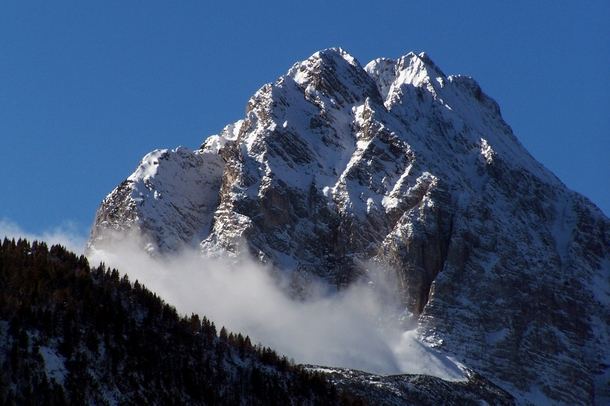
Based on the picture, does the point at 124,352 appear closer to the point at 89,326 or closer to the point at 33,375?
the point at 89,326

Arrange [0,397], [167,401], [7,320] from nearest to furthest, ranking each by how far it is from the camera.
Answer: [0,397] → [7,320] → [167,401]

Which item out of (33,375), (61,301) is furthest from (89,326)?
(33,375)

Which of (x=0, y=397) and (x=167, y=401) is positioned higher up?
(x=167, y=401)

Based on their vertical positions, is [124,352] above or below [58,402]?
above

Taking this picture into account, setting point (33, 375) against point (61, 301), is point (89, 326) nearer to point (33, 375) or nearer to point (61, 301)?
point (61, 301)

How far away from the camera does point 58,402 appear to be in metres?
180

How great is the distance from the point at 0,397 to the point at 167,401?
30.2m

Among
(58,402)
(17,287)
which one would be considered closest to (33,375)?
(58,402)

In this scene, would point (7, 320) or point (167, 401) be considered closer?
point (7, 320)

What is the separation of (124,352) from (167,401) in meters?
7.49

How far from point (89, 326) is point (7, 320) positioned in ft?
42.9

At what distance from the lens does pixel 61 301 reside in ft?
645

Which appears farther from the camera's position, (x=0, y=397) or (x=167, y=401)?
(x=167, y=401)

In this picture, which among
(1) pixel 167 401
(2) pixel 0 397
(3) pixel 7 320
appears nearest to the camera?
(2) pixel 0 397
